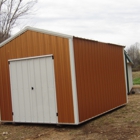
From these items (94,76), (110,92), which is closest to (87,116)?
(94,76)

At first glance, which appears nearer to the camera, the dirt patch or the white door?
the dirt patch

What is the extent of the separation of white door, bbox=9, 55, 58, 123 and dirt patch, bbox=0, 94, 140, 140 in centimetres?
34

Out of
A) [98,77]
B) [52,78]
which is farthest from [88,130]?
[98,77]

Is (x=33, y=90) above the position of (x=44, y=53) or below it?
below

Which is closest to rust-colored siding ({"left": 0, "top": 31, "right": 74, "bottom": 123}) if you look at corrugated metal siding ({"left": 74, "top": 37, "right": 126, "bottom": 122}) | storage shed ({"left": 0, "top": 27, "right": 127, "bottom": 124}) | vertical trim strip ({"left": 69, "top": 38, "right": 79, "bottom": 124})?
storage shed ({"left": 0, "top": 27, "right": 127, "bottom": 124})

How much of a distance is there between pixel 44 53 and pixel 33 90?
1207 millimetres

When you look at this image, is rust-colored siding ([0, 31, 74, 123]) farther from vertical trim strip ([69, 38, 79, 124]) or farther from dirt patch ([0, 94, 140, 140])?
dirt patch ([0, 94, 140, 140])

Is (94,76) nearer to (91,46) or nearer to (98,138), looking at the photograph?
(91,46)

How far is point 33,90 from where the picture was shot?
315 inches

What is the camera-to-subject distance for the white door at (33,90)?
7.67m

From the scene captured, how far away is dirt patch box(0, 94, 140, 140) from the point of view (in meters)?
6.44

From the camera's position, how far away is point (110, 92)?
9.40 meters

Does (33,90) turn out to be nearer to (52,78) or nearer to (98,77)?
(52,78)

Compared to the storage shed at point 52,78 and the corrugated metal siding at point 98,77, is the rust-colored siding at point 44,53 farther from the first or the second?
the corrugated metal siding at point 98,77
